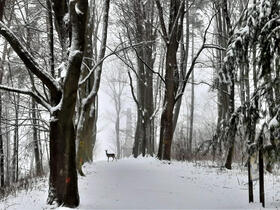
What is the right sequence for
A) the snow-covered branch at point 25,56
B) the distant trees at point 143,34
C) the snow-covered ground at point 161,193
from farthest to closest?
the distant trees at point 143,34 < the snow-covered ground at point 161,193 < the snow-covered branch at point 25,56

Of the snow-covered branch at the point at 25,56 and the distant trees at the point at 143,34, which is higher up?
the distant trees at the point at 143,34

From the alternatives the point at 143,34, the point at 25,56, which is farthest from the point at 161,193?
the point at 143,34

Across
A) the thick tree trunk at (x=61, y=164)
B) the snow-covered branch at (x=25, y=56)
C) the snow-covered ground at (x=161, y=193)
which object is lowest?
the snow-covered ground at (x=161, y=193)

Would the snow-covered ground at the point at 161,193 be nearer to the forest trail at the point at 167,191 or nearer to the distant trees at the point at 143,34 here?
the forest trail at the point at 167,191

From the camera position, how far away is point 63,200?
663 cm

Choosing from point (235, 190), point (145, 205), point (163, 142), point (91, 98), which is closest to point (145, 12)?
point (163, 142)

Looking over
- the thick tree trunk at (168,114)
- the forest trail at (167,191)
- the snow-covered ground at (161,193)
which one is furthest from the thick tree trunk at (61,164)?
the thick tree trunk at (168,114)

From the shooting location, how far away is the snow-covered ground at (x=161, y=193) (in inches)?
282

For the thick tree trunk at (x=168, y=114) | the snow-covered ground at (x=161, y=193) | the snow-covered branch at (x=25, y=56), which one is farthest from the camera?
the thick tree trunk at (x=168, y=114)

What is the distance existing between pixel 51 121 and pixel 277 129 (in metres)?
4.27

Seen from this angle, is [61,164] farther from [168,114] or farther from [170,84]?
[170,84]

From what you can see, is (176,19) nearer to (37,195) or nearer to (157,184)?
(157,184)

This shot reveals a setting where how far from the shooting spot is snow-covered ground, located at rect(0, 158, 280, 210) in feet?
23.5

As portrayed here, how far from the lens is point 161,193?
8477mm
